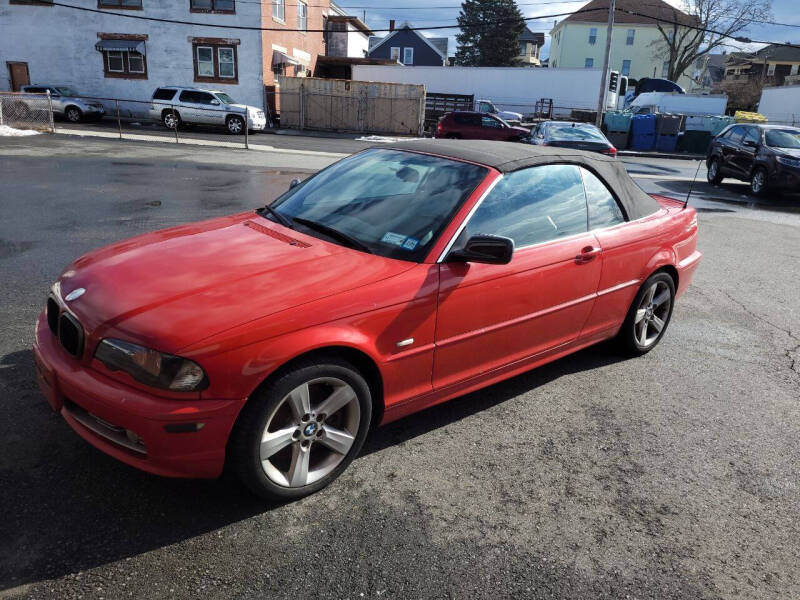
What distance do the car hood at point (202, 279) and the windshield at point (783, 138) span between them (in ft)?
48.1

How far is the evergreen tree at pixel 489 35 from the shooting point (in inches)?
2534

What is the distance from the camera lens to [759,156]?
14.3 meters

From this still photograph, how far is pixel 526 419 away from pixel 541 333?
53cm

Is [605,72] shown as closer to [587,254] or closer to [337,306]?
[587,254]

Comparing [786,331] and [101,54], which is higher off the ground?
[101,54]

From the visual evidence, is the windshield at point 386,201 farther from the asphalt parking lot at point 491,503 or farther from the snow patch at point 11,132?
the snow patch at point 11,132

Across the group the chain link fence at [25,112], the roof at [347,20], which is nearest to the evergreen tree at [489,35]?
the roof at [347,20]

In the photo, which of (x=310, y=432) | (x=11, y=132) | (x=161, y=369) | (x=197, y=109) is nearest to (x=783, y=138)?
(x=310, y=432)

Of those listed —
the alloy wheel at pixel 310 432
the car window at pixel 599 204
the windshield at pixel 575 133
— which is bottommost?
the alloy wheel at pixel 310 432

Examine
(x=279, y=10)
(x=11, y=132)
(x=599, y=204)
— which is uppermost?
(x=279, y=10)

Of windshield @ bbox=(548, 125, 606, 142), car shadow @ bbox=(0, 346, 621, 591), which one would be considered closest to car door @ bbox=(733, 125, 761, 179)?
windshield @ bbox=(548, 125, 606, 142)

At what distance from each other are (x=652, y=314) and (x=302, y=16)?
36046 millimetres

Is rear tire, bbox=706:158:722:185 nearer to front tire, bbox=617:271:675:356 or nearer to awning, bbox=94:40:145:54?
front tire, bbox=617:271:675:356

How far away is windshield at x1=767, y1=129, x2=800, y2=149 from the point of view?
1417cm
